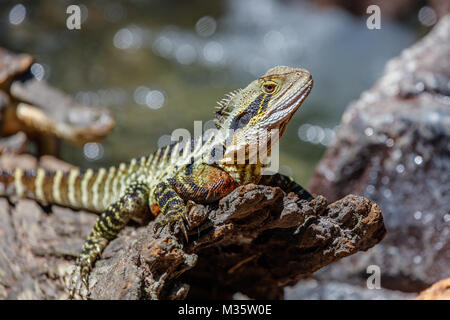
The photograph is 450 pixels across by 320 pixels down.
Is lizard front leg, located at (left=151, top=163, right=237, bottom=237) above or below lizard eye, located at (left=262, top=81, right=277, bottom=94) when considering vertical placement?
below

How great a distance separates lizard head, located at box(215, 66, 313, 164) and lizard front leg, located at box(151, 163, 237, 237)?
22 cm

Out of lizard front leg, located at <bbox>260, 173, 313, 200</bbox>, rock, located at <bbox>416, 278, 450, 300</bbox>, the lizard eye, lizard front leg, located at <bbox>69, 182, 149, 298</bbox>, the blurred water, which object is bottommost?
rock, located at <bbox>416, 278, 450, 300</bbox>

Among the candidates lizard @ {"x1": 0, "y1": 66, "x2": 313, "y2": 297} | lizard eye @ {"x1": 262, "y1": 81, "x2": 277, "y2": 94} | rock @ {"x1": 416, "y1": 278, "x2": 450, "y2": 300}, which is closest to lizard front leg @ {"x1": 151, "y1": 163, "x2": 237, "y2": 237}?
lizard @ {"x1": 0, "y1": 66, "x2": 313, "y2": 297}

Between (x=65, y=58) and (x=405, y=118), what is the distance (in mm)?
8711

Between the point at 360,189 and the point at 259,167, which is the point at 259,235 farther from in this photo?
the point at 360,189

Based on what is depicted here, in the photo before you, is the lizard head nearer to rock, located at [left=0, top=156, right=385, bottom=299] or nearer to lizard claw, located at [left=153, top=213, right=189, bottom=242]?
rock, located at [left=0, top=156, right=385, bottom=299]

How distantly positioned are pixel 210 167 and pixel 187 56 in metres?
9.06

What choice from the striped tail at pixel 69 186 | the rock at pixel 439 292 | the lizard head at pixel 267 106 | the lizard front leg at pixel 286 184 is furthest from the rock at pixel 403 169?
the striped tail at pixel 69 186

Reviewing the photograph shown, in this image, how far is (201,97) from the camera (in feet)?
34.1

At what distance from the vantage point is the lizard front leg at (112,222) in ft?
12.8

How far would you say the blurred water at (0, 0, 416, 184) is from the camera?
940 cm

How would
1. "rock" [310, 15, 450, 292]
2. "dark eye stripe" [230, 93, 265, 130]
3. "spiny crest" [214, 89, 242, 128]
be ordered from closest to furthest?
"dark eye stripe" [230, 93, 265, 130]
"spiny crest" [214, 89, 242, 128]
"rock" [310, 15, 450, 292]

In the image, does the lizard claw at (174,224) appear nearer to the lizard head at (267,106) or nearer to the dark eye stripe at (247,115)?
the lizard head at (267,106)

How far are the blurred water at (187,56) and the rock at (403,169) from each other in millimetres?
2705
